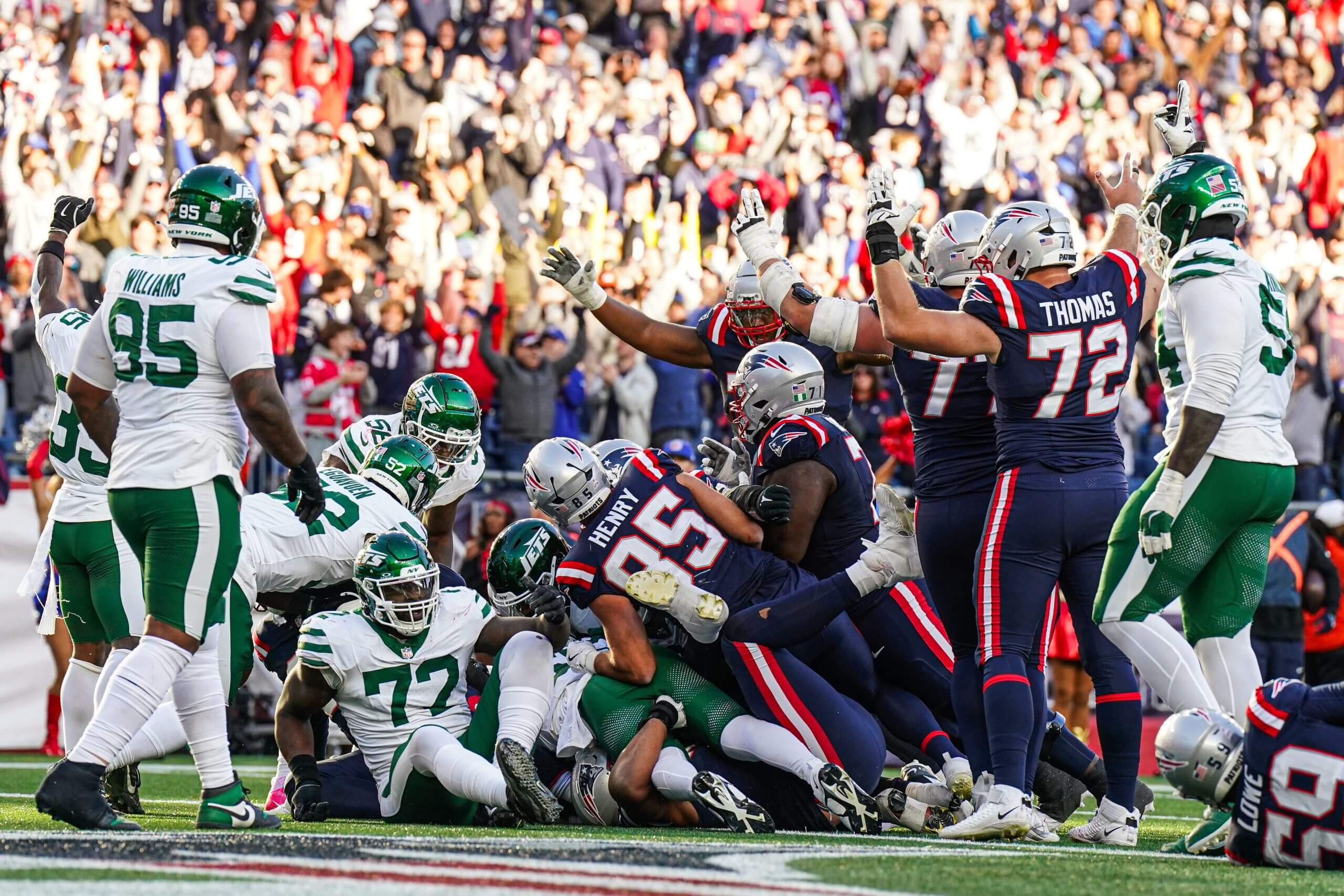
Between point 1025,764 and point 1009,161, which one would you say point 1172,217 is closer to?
point 1025,764

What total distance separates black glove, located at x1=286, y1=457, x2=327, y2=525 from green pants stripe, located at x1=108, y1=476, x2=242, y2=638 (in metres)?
0.23

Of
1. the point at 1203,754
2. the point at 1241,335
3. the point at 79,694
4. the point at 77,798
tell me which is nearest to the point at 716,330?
the point at 1241,335

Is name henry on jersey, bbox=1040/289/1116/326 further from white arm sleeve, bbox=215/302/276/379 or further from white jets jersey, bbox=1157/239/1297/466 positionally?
white arm sleeve, bbox=215/302/276/379

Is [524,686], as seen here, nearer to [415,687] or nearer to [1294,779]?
[415,687]

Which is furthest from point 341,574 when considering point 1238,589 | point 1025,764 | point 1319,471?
point 1319,471

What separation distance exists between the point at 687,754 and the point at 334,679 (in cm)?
123

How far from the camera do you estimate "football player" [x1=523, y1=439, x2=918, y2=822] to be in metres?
6.21

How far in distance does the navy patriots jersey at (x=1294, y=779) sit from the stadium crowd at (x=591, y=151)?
6690 millimetres

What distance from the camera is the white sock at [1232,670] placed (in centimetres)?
534

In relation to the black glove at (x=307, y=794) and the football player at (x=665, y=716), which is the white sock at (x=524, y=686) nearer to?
the football player at (x=665, y=716)

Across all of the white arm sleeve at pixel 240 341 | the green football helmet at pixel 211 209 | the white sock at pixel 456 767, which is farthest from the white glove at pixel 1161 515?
the green football helmet at pixel 211 209

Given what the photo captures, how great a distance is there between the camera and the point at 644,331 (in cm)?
758

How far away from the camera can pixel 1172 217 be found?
5578mm

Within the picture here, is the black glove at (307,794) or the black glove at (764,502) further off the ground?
the black glove at (764,502)
